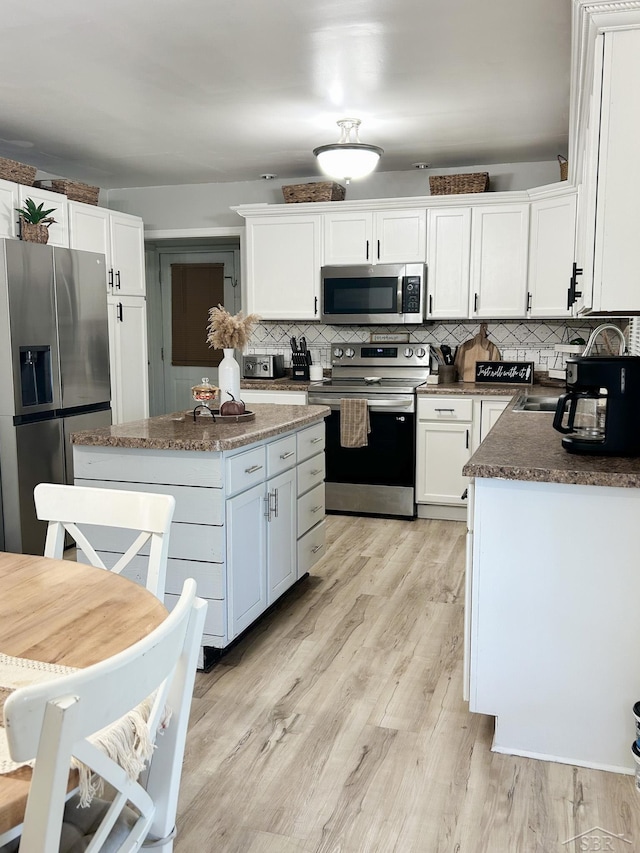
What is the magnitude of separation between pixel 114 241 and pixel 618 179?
396cm

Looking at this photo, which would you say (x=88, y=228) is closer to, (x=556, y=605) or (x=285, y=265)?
(x=285, y=265)

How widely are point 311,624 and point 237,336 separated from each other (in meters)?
1.32

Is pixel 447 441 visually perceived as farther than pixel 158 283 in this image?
No

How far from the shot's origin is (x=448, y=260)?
5.04m

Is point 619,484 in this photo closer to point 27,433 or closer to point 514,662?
point 514,662

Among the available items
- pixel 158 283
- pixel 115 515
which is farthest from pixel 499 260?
pixel 115 515

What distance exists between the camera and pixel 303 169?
5383 millimetres

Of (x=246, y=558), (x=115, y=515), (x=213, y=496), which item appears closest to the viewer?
(x=115, y=515)

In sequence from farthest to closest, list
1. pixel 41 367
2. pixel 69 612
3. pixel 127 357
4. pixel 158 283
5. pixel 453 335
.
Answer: pixel 158 283
pixel 453 335
pixel 127 357
pixel 41 367
pixel 69 612

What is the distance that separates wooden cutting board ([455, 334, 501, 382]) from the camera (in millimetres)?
5293

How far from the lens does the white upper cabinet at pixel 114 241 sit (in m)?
4.81

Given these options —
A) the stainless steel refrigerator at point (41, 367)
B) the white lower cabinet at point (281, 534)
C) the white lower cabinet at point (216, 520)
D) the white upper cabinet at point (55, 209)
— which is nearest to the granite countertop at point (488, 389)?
the white lower cabinet at point (281, 534)

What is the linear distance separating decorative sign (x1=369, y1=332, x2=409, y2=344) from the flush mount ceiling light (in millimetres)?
1573

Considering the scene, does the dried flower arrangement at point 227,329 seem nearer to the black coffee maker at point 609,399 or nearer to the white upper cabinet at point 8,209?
the black coffee maker at point 609,399
